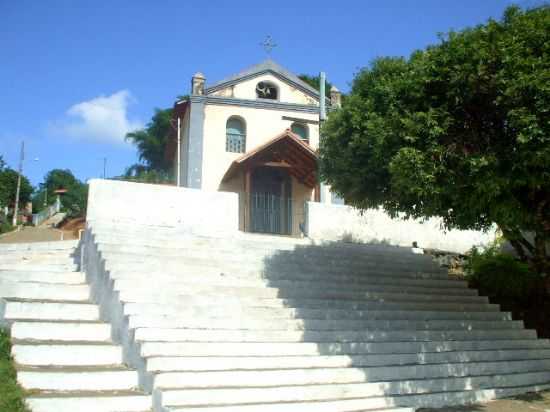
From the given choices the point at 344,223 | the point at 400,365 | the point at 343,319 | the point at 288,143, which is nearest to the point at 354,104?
the point at 343,319

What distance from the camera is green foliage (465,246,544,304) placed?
11.8 meters

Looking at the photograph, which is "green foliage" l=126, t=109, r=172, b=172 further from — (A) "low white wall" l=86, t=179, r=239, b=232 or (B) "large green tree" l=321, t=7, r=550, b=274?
(B) "large green tree" l=321, t=7, r=550, b=274

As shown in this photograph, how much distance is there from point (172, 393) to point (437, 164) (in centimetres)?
434

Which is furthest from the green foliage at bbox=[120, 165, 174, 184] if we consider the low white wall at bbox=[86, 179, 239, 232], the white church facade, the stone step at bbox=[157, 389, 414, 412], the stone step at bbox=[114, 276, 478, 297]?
the stone step at bbox=[157, 389, 414, 412]

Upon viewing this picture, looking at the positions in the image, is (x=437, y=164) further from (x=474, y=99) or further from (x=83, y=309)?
(x=83, y=309)

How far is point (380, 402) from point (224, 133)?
14.4m

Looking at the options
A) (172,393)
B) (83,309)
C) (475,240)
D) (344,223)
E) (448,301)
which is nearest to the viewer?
(172,393)

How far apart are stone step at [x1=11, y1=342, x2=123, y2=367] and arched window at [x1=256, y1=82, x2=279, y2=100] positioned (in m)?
15.1

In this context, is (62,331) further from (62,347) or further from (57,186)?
(57,186)

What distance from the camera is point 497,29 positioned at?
7.42 meters

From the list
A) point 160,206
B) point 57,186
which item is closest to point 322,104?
point 160,206

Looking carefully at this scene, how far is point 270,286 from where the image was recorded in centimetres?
916

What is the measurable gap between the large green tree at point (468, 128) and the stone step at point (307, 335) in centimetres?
191

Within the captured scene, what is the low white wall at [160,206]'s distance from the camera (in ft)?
38.8
